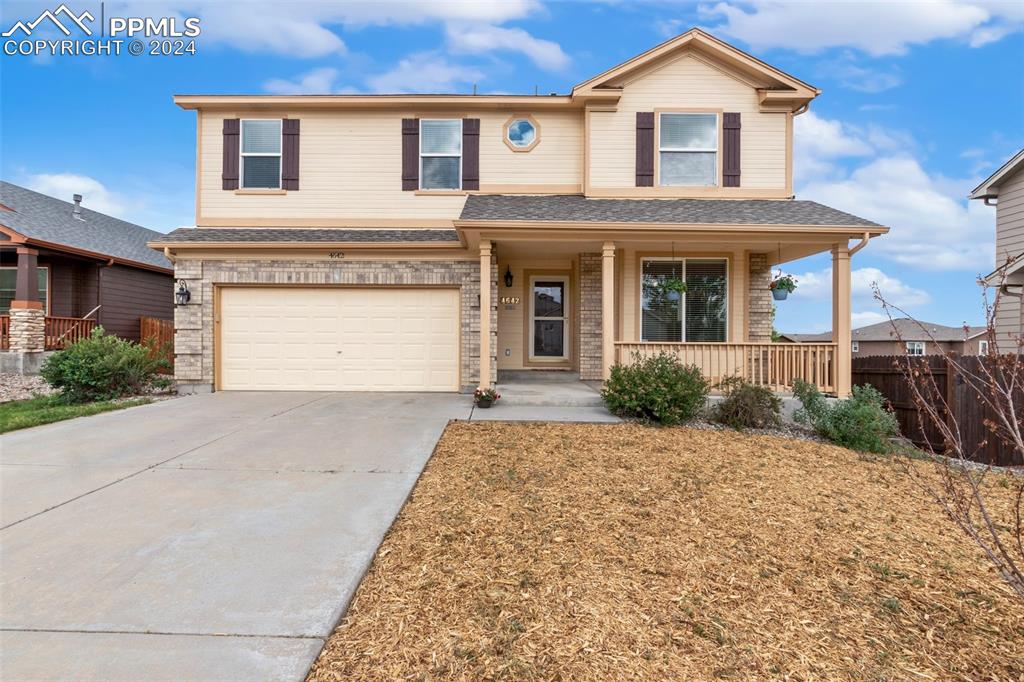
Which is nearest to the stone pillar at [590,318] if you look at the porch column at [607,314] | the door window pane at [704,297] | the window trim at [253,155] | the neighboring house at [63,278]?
the porch column at [607,314]

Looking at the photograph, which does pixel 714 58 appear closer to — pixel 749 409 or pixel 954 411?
pixel 749 409

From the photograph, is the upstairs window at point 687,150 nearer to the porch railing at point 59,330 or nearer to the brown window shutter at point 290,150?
the brown window shutter at point 290,150

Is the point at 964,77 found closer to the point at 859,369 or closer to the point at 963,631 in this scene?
the point at 859,369

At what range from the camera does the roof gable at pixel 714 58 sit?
962 cm

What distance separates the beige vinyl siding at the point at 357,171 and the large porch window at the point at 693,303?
287cm

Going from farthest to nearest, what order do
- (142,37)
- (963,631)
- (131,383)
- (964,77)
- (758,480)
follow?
(964,77) < (131,383) < (142,37) < (758,480) < (963,631)

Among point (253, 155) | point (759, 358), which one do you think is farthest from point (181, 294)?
point (759, 358)

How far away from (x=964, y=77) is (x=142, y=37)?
61.4 ft

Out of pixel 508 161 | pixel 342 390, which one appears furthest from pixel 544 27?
pixel 342 390

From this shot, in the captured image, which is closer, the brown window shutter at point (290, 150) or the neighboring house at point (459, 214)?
the neighboring house at point (459, 214)

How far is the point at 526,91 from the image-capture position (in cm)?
1084

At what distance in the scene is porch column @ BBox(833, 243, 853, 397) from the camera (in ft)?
26.2

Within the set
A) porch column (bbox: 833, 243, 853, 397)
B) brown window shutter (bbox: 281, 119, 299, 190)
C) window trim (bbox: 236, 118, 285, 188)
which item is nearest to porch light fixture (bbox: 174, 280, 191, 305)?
window trim (bbox: 236, 118, 285, 188)

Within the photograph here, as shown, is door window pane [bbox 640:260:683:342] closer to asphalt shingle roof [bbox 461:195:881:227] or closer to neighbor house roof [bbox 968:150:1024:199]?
asphalt shingle roof [bbox 461:195:881:227]
